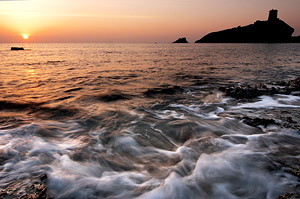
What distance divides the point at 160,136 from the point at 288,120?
3.71 meters

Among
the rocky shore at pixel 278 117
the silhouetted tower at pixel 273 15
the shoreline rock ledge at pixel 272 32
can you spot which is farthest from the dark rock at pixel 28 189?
the silhouetted tower at pixel 273 15

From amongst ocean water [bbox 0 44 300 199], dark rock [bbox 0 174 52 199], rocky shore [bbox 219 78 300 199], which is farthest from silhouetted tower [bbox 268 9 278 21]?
dark rock [bbox 0 174 52 199]

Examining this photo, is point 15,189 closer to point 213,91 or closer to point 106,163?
point 106,163

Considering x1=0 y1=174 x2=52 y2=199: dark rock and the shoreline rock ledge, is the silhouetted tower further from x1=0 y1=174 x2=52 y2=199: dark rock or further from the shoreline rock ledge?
x1=0 y1=174 x2=52 y2=199: dark rock

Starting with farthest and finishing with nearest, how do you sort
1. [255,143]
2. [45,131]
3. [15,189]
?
[45,131] < [255,143] < [15,189]

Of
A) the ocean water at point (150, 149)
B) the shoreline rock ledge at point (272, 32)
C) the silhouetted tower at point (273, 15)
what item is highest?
the silhouetted tower at point (273, 15)

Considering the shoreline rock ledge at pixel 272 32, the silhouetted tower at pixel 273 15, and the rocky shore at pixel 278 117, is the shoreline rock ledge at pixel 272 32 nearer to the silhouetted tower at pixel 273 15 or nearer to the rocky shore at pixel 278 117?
the silhouetted tower at pixel 273 15

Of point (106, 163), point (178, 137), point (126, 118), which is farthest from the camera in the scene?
point (126, 118)

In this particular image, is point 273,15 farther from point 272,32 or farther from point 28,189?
point 28,189

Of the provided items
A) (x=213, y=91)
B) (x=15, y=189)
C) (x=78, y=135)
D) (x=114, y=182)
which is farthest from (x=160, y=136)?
(x=213, y=91)

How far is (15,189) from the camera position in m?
2.72

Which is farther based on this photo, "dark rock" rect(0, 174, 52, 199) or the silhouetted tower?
the silhouetted tower

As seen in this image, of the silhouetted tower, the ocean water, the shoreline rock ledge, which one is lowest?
the ocean water

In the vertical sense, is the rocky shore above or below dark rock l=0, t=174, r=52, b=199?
above
